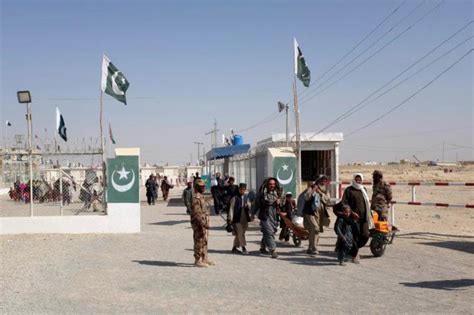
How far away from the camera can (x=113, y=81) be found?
1678 cm

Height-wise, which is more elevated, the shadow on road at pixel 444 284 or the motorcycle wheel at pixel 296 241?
the motorcycle wheel at pixel 296 241

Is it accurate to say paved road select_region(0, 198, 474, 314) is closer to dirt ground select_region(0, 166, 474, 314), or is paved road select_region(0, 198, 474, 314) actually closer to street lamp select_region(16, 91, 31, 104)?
dirt ground select_region(0, 166, 474, 314)

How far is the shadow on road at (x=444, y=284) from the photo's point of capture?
8.00m

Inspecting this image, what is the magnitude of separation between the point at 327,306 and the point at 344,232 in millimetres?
3262

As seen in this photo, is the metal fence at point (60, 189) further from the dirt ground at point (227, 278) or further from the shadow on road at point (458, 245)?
the shadow on road at point (458, 245)

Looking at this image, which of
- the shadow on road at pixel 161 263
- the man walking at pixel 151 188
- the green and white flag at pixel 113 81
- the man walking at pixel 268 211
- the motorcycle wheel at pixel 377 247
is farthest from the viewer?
the man walking at pixel 151 188

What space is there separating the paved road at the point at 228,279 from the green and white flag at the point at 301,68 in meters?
6.60

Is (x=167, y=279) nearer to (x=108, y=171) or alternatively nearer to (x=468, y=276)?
(x=468, y=276)

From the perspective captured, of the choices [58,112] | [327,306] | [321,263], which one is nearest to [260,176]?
[58,112]

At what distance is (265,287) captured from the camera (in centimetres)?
809

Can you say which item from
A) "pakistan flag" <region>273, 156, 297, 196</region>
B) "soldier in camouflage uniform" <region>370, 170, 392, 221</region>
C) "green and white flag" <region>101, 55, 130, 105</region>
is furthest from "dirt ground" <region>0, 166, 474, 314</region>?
"green and white flag" <region>101, 55, 130, 105</region>

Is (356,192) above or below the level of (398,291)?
above

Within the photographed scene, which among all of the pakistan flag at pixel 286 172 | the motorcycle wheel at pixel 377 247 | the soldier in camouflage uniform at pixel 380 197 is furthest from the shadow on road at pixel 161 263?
the pakistan flag at pixel 286 172

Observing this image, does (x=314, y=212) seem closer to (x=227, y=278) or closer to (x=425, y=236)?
(x=227, y=278)
